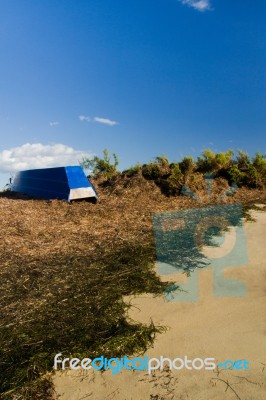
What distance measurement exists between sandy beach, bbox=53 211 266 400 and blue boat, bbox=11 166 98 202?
6832 mm

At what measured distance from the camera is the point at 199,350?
3.70 m

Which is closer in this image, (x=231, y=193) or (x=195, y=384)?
(x=195, y=384)

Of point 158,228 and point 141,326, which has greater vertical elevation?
point 158,228

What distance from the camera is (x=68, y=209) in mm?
10477

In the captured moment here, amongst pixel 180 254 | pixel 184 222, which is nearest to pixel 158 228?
pixel 184 222

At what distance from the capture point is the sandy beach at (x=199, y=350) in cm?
316

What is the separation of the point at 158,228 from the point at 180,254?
2001mm

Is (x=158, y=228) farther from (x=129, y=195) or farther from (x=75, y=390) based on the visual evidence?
(x=75, y=390)
